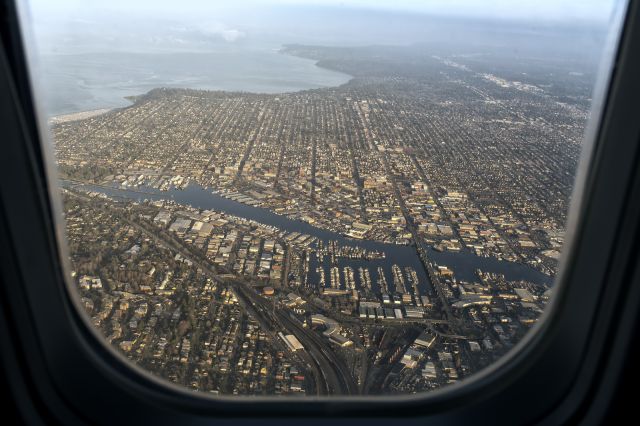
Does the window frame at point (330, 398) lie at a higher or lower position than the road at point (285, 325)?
higher

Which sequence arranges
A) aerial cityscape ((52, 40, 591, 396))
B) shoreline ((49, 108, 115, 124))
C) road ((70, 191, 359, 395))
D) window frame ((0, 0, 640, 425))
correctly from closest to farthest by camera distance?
window frame ((0, 0, 640, 425)) → road ((70, 191, 359, 395)) → aerial cityscape ((52, 40, 591, 396)) → shoreline ((49, 108, 115, 124))

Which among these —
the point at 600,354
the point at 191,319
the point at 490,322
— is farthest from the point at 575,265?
the point at 191,319

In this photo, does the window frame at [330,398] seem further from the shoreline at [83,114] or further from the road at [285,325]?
the shoreline at [83,114]

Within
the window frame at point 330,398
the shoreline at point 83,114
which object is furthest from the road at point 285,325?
the shoreline at point 83,114

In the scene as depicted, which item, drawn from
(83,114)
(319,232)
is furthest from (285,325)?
(83,114)

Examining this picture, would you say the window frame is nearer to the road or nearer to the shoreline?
the road

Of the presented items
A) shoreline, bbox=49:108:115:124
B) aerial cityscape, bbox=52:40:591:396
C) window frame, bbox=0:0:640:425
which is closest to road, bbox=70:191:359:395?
aerial cityscape, bbox=52:40:591:396

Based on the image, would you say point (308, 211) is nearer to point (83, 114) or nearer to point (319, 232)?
point (319, 232)
